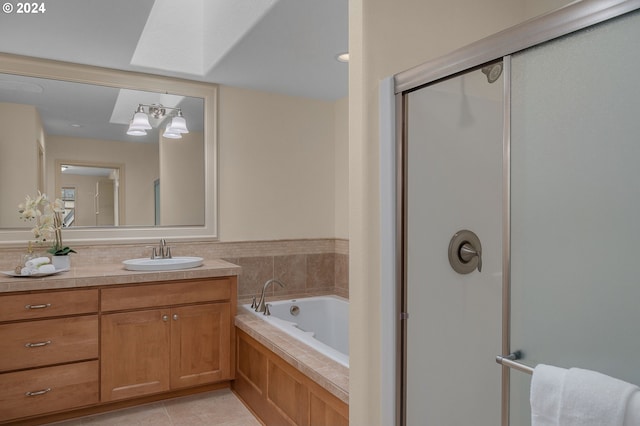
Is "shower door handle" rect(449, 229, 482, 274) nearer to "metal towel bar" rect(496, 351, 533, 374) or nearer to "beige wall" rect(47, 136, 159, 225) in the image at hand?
"metal towel bar" rect(496, 351, 533, 374)

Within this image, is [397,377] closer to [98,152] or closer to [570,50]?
[570,50]

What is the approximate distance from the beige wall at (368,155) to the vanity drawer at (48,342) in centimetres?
180

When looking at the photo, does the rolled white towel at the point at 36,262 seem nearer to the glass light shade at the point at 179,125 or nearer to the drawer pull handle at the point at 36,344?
the drawer pull handle at the point at 36,344

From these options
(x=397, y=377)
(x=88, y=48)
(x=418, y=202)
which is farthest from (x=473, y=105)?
(x=88, y=48)

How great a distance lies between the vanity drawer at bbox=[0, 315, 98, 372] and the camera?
8.29ft

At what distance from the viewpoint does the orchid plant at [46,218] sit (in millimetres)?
2824

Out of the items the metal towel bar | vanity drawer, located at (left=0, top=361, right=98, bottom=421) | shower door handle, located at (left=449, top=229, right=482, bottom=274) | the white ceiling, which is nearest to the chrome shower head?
shower door handle, located at (left=449, top=229, right=482, bottom=274)

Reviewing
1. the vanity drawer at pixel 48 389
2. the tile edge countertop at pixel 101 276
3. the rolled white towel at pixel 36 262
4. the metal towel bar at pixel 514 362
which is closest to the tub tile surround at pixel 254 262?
the tile edge countertop at pixel 101 276

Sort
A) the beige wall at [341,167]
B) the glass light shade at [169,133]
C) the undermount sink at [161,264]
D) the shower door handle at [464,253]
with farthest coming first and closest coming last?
the beige wall at [341,167] < the glass light shade at [169,133] < the undermount sink at [161,264] < the shower door handle at [464,253]

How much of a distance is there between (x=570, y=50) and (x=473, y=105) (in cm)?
45

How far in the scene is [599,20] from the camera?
1.06 m

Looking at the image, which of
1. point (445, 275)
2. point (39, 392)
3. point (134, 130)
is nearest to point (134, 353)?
point (39, 392)

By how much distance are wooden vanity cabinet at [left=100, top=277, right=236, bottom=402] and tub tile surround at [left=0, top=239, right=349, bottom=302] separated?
0.42ft

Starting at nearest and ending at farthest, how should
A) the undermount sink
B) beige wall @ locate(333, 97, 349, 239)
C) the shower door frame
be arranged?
1. the shower door frame
2. the undermount sink
3. beige wall @ locate(333, 97, 349, 239)
